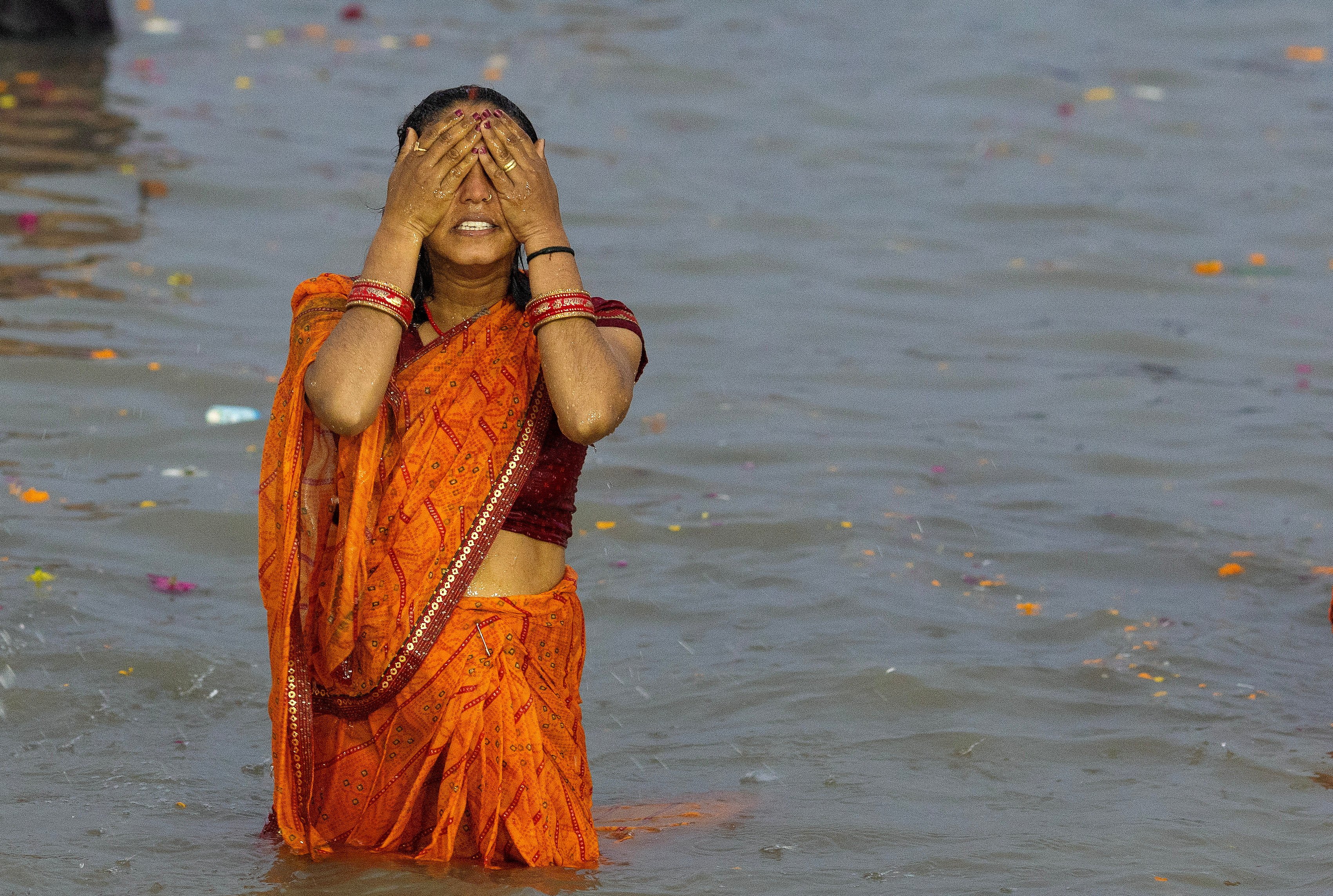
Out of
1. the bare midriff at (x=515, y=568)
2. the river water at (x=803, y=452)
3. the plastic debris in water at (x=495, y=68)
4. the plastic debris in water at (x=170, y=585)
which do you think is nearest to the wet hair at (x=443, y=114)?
the bare midriff at (x=515, y=568)

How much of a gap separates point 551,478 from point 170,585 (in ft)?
9.29

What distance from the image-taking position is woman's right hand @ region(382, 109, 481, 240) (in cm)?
355

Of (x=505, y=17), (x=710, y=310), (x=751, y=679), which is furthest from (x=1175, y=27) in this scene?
(x=751, y=679)

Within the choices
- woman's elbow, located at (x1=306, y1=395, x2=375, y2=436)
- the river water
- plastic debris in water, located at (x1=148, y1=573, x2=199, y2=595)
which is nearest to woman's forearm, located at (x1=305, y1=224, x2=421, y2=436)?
woman's elbow, located at (x1=306, y1=395, x2=375, y2=436)

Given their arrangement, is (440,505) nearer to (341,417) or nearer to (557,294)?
(341,417)

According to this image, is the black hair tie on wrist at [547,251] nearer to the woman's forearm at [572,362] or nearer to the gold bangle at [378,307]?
the woman's forearm at [572,362]

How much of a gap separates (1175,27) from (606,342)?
14.2m

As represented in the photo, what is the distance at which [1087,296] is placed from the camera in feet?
33.7

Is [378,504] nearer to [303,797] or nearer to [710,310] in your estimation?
[303,797]

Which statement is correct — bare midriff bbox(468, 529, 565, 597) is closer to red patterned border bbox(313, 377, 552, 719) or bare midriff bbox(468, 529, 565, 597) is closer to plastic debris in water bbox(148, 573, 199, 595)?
red patterned border bbox(313, 377, 552, 719)

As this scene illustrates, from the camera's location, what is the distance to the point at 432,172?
3.56 meters

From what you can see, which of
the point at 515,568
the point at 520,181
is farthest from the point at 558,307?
the point at 515,568

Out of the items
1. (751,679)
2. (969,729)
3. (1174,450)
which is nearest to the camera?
(969,729)

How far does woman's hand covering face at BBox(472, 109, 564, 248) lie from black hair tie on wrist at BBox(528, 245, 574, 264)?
1cm
